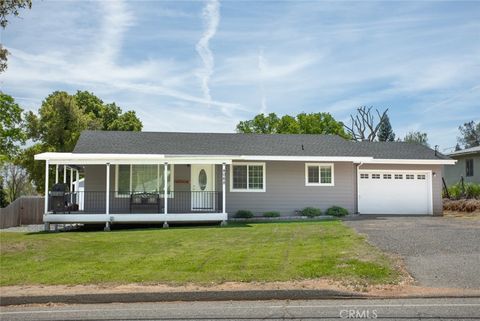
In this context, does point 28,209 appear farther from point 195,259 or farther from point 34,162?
point 195,259

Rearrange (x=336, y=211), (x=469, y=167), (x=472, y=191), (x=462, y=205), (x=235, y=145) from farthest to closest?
1. (x=469, y=167)
2. (x=472, y=191)
3. (x=462, y=205)
4. (x=235, y=145)
5. (x=336, y=211)

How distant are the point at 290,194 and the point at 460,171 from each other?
18.1 m

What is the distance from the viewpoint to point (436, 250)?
1164 centimetres

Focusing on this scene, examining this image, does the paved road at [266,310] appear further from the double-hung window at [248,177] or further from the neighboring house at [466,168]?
the neighboring house at [466,168]

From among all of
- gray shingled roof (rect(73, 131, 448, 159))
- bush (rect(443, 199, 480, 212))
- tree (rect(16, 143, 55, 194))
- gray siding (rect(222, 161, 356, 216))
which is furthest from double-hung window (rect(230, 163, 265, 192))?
tree (rect(16, 143, 55, 194))

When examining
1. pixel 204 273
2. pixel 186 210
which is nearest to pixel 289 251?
pixel 204 273

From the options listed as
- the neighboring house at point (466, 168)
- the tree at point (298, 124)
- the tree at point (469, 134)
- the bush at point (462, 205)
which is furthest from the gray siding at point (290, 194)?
the tree at point (469, 134)

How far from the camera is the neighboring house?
33219 millimetres

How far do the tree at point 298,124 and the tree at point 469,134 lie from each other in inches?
1341

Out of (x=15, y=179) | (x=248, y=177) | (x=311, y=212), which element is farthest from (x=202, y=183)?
(x=15, y=179)

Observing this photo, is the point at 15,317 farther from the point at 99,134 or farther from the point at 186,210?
the point at 99,134

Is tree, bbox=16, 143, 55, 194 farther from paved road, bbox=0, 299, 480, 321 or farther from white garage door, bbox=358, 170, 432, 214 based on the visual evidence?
paved road, bbox=0, 299, 480, 321

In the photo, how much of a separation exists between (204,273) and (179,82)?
68.0 feet

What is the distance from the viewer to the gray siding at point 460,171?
1310 inches
